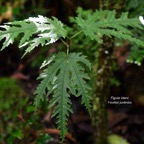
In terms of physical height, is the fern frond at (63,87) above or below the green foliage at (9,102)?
above

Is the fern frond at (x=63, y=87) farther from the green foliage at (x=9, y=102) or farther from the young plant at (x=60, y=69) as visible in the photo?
the green foliage at (x=9, y=102)

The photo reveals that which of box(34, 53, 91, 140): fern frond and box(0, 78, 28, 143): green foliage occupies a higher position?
box(34, 53, 91, 140): fern frond

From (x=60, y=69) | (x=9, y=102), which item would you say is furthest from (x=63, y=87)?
(x=9, y=102)

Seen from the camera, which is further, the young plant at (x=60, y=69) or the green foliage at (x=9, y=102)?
the green foliage at (x=9, y=102)

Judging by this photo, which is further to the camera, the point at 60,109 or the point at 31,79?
the point at 31,79

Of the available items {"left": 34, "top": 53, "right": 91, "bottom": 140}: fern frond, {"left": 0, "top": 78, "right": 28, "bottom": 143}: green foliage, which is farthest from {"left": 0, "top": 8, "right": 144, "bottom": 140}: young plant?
{"left": 0, "top": 78, "right": 28, "bottom": 143}: green foliage

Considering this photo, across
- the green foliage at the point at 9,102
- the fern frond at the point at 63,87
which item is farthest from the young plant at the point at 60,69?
the green foliage at the point at 9,102

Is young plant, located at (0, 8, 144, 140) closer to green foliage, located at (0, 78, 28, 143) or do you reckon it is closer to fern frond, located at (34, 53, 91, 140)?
fern frond, located at (34, 53, 91, 140)

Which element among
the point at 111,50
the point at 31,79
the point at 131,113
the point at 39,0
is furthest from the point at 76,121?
the point at 39,0

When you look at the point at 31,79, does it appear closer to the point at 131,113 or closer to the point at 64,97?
the point at 131,113

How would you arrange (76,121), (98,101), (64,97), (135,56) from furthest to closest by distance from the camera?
(76,121)
(98,101)
(135,56)
(64,97)

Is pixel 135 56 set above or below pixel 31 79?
above
